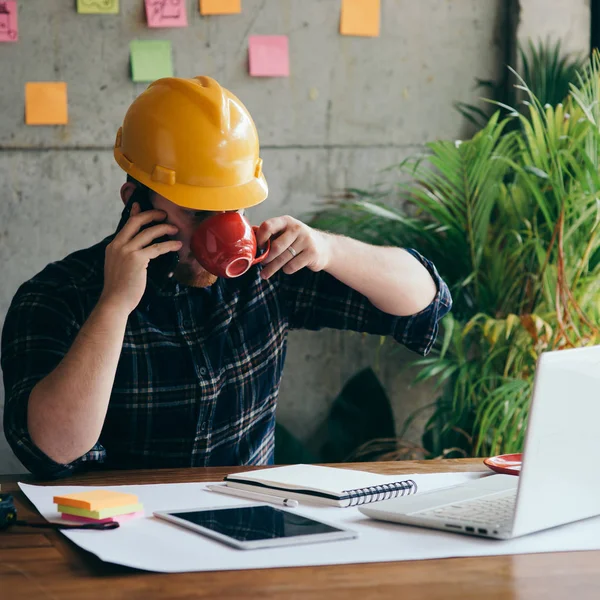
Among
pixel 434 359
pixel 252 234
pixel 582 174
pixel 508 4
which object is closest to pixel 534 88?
pixel 508 4

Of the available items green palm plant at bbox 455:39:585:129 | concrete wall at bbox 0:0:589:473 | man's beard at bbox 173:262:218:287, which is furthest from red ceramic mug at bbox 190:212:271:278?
green palm plant at bbox 455:39:585:129

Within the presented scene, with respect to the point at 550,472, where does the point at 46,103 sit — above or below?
above

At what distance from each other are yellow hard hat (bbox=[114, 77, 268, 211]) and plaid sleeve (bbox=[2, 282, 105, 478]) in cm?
26

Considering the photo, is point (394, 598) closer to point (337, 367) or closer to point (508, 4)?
point (337, 367)

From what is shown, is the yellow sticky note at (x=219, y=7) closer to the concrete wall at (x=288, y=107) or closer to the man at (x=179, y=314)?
the concrete wall at (x=288, y=107)

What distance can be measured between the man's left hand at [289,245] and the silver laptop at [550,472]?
1.79ft

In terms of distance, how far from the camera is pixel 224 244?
1.33m

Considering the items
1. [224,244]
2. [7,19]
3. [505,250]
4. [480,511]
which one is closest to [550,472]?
[480,511]

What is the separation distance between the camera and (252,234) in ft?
4.47

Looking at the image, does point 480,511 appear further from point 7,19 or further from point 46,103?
point 7,19

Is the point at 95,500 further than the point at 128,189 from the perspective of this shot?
No

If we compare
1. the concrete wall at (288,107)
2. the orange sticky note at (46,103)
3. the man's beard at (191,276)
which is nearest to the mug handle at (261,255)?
the man's beard at (191,276)

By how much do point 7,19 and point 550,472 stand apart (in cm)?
211

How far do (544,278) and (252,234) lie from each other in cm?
112
